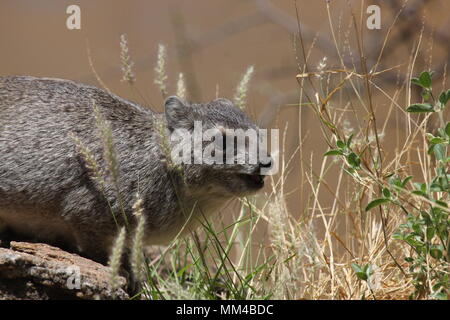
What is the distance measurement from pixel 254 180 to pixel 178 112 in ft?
2.63

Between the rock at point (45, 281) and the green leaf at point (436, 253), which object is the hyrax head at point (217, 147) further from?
the green leaf at point (436, 253)

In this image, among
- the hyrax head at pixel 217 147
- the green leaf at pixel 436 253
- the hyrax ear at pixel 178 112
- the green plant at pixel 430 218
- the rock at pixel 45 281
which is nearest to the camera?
the green plant at pixel 430 218

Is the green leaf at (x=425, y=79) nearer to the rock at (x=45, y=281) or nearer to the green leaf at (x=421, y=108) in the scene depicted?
the green leaf at (x=421, y=108)

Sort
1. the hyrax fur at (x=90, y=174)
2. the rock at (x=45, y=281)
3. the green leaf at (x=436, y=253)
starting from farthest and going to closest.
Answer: the hyrax fur at (x=90, y=174) → the rock at (x=45, y=281) → the green leaf at (x=436, y=253)

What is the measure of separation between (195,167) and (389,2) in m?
5.16

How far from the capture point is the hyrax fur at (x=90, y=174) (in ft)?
17.6

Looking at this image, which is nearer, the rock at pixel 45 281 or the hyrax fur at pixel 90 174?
the rock at pixel 45 281

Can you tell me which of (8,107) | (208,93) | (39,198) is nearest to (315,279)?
(39,198)

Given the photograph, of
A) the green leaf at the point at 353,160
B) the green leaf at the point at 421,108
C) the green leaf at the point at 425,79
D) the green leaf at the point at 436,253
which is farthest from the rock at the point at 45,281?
the green leaf at the point at 425,79

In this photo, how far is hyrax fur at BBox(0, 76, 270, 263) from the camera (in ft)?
17.6

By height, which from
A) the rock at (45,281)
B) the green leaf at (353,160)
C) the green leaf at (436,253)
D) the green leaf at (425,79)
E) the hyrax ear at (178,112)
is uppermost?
the green leaf at (425,79)

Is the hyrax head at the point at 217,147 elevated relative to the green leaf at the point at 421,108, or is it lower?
lower
